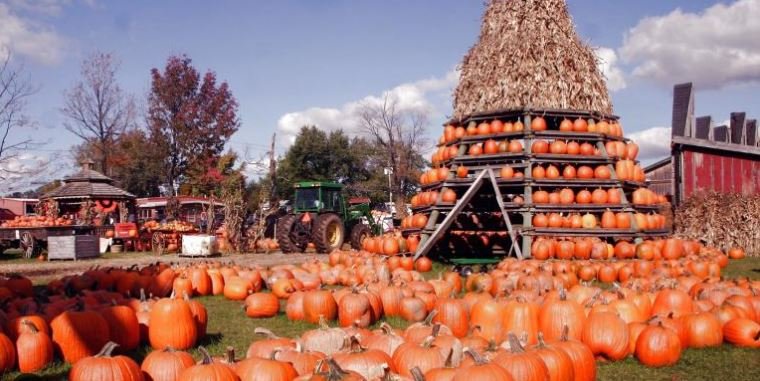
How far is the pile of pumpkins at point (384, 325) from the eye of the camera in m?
4.13

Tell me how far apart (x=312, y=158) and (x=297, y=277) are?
1998 inches

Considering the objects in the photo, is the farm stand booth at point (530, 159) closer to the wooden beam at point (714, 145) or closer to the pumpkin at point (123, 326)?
the wooden beam at point (714, 145)

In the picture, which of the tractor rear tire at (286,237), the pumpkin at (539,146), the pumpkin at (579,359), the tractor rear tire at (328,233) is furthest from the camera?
the tractor rear tire at (286,237)

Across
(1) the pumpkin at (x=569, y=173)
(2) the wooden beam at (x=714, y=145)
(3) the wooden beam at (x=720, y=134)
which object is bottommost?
(1) the pumpkin at (x=569, y=173)

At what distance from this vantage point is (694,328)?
21.9ft

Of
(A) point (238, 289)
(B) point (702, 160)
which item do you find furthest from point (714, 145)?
(A) point (238, 289)

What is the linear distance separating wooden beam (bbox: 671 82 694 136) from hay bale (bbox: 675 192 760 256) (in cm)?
313

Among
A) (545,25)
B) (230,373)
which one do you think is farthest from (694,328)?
(545,25)

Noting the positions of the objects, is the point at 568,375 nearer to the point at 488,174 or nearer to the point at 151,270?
the point at 151,270

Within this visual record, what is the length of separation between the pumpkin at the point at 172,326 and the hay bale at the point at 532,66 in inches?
457

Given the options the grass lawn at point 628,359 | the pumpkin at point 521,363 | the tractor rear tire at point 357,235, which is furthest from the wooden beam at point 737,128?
the pumpkin at point 521,363

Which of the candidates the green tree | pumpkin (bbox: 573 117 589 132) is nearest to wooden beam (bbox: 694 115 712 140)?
pumpkin (bbox: 573 117 589 132)

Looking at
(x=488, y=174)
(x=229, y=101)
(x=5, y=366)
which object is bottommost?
(x=5, y=366)

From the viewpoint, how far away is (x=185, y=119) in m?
43.3
